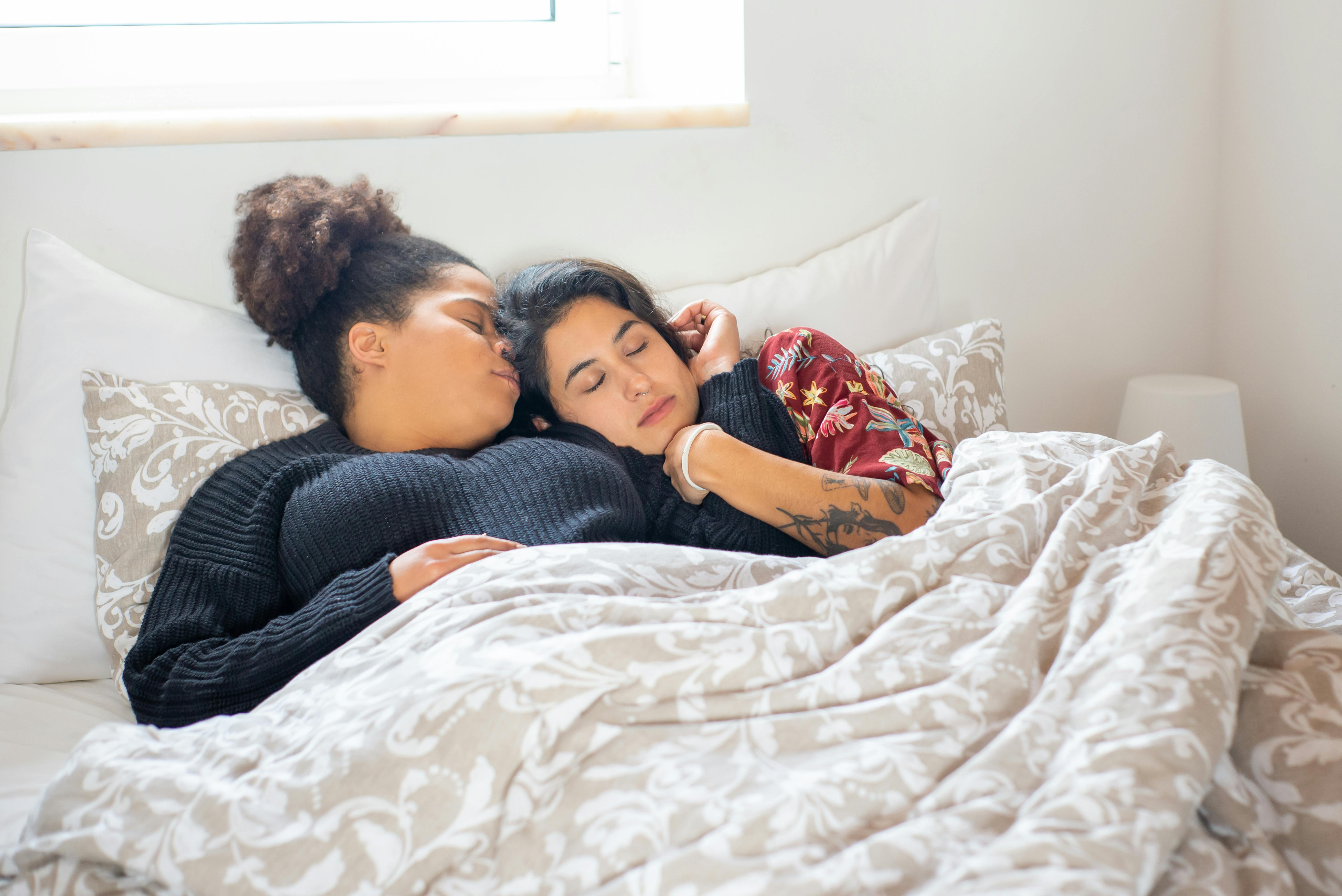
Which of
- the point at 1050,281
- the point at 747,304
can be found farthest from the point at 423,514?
the point at 1050,281

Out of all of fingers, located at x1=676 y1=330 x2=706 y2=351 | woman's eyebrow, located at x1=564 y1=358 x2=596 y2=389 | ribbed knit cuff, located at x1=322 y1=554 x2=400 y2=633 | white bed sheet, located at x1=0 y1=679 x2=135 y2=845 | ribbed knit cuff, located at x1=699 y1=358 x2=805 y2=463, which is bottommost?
white bed sheet, located at x1=0 y1=679 x2=135 y2=845

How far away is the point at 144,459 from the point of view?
119cm

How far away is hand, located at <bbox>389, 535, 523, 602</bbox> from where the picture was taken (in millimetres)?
992

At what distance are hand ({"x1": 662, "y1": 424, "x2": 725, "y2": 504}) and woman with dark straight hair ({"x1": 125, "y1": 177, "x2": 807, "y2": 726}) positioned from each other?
0.02 metres

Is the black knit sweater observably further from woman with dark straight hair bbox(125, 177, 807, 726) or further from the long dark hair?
the long dark hair

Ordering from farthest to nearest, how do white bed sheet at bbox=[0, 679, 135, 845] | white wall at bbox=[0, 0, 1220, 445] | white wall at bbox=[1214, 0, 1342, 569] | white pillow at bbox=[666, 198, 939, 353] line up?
white wall at bbox=[1214, 0, 1342, 569] → white pillow at bbox=[666, 198, 939, 353] → white wall at bbox=[0, 0, 1220, 445] → white bed sheet at bbox=[0, 679, 135, 845]

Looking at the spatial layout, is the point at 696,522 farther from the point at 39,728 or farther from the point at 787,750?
the point at 39,728

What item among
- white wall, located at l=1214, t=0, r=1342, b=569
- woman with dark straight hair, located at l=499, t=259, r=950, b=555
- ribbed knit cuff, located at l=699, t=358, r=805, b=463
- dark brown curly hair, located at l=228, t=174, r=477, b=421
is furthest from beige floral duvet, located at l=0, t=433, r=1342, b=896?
white wall, located at l=1214, t=0, r=1342, b=569

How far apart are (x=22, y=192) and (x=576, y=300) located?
0.82 m

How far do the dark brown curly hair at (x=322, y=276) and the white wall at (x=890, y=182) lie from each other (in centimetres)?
16

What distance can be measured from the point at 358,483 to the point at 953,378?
3.07 ft

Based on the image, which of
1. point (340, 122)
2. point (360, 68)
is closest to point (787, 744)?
point (340, 122)

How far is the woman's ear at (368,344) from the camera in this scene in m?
1.29

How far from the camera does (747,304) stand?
163cm
